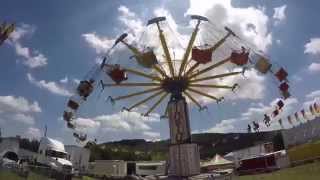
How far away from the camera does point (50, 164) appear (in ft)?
188

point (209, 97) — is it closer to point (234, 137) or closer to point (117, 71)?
point (117, 71)

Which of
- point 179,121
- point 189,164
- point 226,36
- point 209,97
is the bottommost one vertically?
point 189,164

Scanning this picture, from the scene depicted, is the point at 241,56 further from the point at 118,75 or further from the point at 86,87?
the point at 86,87

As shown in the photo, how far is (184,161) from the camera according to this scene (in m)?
45.5

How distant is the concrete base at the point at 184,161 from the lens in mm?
45500

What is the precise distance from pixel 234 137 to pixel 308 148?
113m

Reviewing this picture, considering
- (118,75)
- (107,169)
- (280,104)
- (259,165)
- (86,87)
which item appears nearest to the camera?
(118,75)

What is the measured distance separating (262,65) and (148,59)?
13728 millimetres

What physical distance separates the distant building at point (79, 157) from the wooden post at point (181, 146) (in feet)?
82.7

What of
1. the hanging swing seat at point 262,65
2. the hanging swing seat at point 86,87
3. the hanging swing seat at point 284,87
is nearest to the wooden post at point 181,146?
the hanging swing seat at point 262,65

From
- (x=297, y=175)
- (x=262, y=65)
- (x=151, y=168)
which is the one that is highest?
(x=262, y=65)

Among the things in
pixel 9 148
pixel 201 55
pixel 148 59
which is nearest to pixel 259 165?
pixel 201 55

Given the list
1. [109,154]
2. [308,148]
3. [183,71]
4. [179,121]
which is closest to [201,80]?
[183,71]

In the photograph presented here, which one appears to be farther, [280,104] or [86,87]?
[280,104]
